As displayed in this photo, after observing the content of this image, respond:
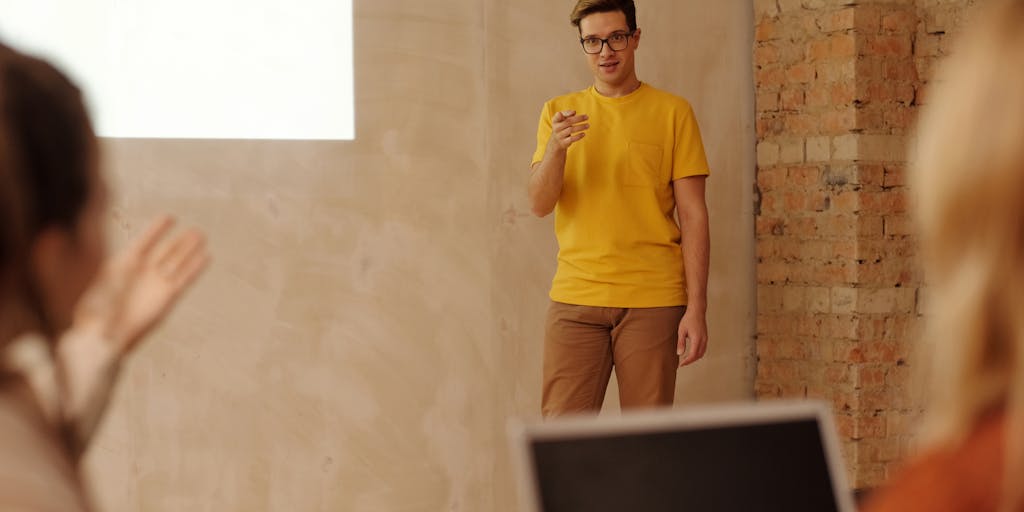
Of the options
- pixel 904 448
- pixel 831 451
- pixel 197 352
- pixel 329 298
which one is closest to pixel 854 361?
pixel 904 448

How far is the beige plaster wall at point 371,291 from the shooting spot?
11.4ft

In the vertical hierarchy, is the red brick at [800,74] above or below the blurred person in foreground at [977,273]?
above

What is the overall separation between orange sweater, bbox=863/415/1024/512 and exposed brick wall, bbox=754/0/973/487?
339cm

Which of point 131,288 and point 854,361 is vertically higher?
point 131,288

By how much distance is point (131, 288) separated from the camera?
1.26 m

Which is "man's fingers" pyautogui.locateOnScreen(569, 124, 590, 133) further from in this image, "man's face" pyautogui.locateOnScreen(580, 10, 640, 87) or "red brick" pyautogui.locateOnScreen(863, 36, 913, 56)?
"red brick" pyautogui.locateOnScreen(863, 36, 913, 56)

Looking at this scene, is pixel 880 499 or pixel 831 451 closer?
pixel 880 499

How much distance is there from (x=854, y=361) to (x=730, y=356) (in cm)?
49

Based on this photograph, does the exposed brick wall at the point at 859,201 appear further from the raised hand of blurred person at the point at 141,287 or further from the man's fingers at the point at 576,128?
the raised hand of blurred person at the point at 141,287

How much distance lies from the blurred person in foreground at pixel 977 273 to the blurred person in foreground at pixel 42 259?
56 centimetres

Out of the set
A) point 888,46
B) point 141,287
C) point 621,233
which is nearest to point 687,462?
point 141,287

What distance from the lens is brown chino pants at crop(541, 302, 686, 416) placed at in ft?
10.9

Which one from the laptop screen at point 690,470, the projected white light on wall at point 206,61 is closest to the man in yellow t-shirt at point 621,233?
the projected white light on wall at point 206,61

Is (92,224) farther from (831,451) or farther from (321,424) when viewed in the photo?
(321,424)
